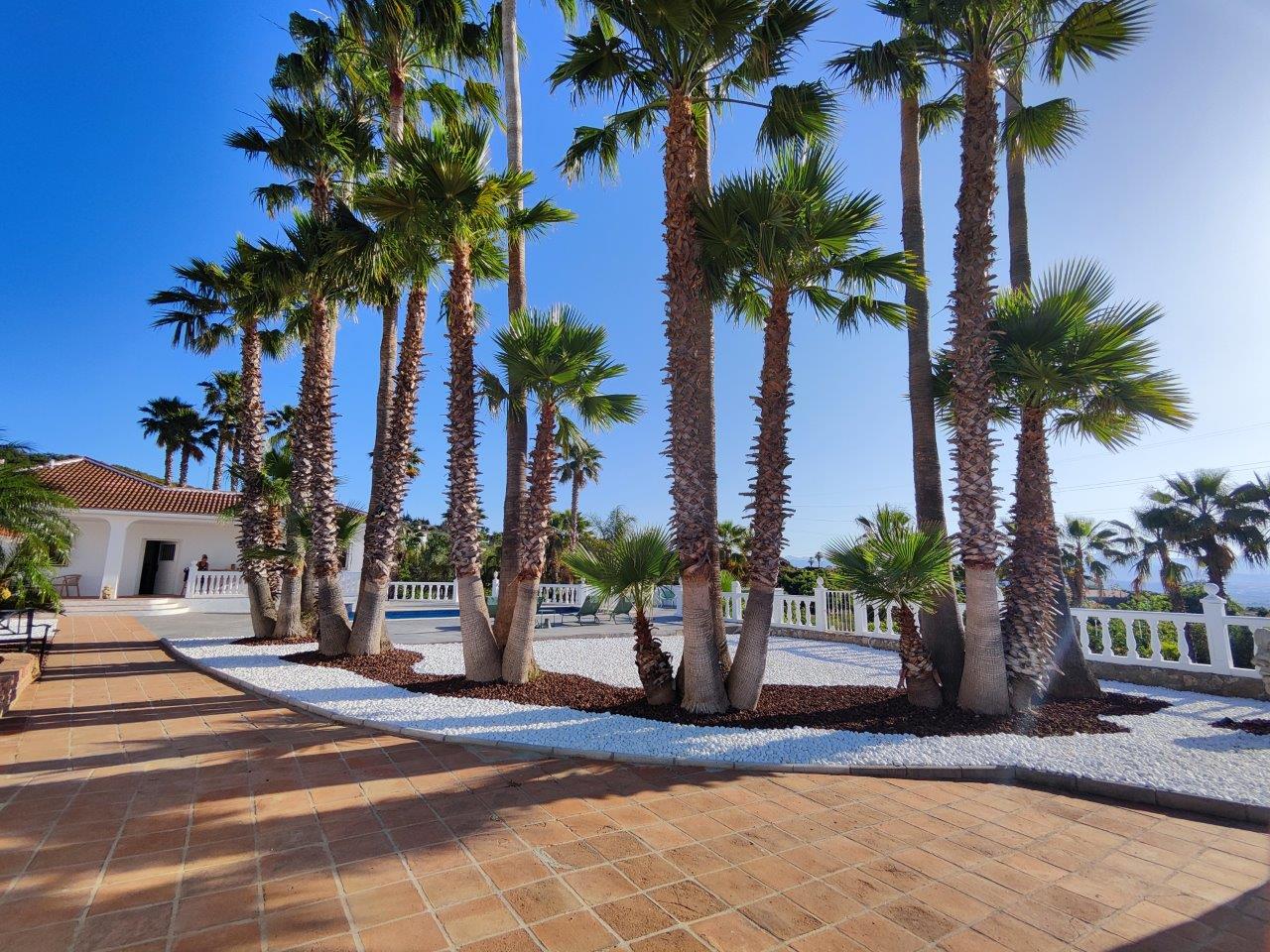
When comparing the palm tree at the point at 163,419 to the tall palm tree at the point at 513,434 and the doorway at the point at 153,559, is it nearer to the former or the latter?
the doorway at the point at 153,559

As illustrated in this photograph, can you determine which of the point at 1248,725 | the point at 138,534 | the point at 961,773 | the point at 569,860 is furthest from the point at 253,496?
the point at 1248,725

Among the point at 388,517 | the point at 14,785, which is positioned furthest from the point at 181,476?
the point at 14,785

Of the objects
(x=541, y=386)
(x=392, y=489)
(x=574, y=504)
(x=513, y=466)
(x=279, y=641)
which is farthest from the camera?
(x=574, y=504)

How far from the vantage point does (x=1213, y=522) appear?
75.2 ft

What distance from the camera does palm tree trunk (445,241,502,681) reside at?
27.0 ft

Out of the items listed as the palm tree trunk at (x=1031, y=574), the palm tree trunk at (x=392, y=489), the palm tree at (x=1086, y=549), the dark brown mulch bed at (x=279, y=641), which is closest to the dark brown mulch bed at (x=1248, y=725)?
the palm tree trunk at (x=1031, y=574)

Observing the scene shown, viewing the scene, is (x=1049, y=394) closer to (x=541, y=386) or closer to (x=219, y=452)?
(x=541, y=386)

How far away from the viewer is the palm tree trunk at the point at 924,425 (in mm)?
7395

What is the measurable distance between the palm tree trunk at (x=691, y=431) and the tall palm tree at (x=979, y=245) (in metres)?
2.90

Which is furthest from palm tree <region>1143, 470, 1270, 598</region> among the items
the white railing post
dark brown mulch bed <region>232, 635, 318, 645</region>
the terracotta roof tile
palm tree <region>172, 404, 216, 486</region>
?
palm tree <region>172, 404, 216, 486</region>

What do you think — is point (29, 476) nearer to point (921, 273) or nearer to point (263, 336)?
point (263, 336)

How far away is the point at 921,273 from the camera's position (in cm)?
778

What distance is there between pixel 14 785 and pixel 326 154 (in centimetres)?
1191

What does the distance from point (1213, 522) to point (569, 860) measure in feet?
101
